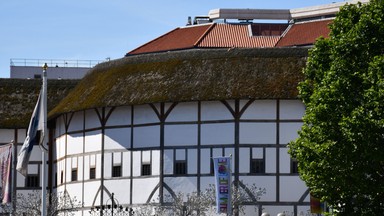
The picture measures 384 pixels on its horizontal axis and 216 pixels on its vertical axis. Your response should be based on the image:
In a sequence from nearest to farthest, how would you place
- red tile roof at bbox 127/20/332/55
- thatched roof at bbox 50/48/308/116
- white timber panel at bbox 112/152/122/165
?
1. thatched roof at bbox 50/48/308/116
2. white timber panel at bbox 112/152/122/165
3. red tile roof at bbox 127/20/332/55

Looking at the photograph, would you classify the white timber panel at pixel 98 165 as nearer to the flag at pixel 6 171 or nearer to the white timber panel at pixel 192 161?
the white timber panel at pixel 192 161

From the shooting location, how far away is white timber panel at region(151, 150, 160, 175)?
257 feet

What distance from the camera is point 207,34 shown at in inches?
4176

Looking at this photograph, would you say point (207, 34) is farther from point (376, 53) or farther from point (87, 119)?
point (376, 53)

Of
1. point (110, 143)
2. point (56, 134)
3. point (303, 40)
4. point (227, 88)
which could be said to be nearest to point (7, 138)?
point (56, 134)

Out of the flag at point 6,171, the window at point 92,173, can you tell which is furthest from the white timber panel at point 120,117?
the flag at point 6,171

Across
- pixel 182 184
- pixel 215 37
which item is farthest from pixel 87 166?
pixel 215 37

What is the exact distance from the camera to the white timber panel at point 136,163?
7906cm


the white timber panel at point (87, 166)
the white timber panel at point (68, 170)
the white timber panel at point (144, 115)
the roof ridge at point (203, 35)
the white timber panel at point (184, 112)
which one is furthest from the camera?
the roof ridge at point (203, 35)

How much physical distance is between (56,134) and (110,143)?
8261 millimetres

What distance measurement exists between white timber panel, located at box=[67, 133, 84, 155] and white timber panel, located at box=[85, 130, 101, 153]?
24.6 inches

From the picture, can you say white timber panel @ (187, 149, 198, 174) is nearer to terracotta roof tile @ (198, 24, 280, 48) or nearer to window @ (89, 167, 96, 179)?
window @ (89, 167, 96, 179)

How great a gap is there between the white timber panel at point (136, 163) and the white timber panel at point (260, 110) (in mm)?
6607

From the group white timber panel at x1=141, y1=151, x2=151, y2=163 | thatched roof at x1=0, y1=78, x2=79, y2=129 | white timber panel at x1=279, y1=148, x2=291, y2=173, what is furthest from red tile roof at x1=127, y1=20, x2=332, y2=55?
white timber panel at x1=279, y1=148, x2=291, y2=173
